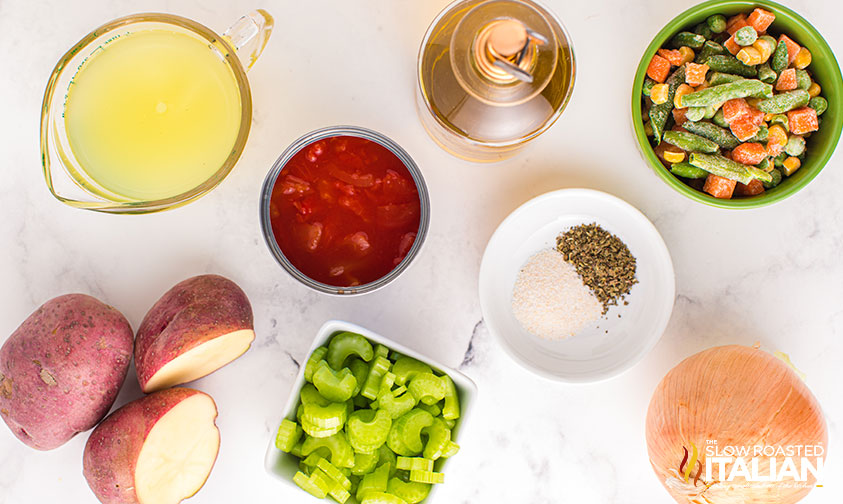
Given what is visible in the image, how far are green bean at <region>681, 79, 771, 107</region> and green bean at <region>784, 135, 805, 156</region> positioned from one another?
0.10 meters

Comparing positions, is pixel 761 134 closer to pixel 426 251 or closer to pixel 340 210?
pixel 426 251

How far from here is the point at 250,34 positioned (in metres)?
1.03

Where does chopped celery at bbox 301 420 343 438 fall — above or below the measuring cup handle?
below

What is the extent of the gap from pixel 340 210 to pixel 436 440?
43cm

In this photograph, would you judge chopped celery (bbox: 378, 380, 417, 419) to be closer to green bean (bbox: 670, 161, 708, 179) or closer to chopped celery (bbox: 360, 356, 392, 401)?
chopped celery (bbox: 360, 356, 392, 401)

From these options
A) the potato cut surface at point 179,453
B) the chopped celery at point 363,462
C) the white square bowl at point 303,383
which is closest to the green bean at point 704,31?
the white square bowl at point 303,383

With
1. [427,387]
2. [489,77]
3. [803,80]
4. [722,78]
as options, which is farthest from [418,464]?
[803,80]

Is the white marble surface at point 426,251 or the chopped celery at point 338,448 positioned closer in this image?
the chopped celery at point 338,448

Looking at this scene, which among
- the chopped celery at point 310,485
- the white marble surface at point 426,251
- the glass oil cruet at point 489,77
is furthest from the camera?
the white marble surface at point 426,251

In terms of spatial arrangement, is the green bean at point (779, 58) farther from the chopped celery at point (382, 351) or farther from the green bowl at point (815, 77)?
the chopped celery at point (382, 351)

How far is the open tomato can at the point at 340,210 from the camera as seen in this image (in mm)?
1072

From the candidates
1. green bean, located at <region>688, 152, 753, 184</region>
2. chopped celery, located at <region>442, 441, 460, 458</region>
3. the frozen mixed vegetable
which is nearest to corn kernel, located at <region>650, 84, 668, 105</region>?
the frozen mixed vegetable

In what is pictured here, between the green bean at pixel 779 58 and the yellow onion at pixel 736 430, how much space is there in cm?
51

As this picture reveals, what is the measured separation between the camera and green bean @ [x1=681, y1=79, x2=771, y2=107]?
1.04 meters
